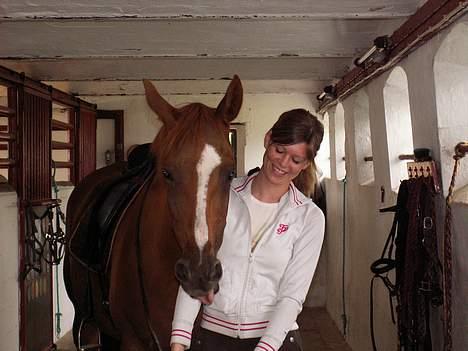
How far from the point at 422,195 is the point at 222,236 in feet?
3.57

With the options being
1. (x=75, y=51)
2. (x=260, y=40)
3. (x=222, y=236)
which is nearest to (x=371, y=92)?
(x=260, y=40)

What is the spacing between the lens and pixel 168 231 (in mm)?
1775

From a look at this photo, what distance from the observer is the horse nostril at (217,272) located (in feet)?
4.46

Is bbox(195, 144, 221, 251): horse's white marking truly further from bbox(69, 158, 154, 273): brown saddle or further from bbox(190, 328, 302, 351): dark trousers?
bbox(69, 158, 154, 273): brown saddle

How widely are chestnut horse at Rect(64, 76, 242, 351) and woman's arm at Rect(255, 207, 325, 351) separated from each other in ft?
0.60

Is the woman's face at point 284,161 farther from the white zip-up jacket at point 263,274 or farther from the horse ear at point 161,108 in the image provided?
the horse ear at point 161,108

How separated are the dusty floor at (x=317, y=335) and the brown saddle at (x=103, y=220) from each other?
6.91ft

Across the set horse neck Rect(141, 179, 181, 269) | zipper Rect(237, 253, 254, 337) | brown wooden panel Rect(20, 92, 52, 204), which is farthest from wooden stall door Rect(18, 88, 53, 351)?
zipper Rect(237, 253, 254, 337)

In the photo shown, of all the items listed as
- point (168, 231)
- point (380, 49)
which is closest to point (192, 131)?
point (168, 231)

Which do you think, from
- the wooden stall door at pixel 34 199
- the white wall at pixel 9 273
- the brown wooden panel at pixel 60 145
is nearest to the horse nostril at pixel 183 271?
the white wall at pixel 9 273

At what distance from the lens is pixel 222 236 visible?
1471mm

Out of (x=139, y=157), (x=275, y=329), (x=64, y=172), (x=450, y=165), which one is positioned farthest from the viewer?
(x=64, y=172)

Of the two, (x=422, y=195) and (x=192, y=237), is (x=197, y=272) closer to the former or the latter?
(x=192, y=237)

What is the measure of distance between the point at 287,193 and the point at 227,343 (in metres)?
0.43
